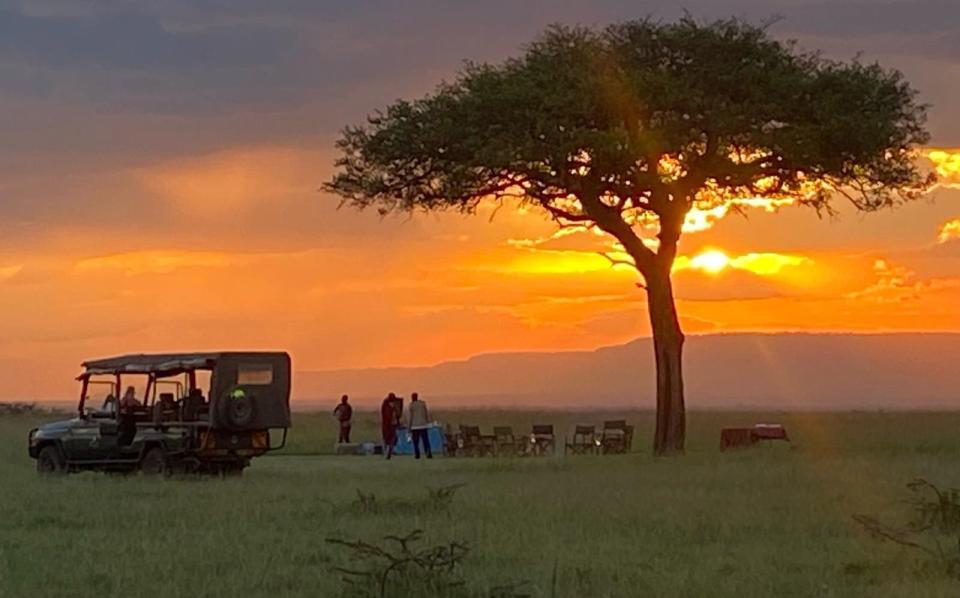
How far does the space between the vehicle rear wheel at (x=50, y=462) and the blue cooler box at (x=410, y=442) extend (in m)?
11.6

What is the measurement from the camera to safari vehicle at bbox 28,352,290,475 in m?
30.6

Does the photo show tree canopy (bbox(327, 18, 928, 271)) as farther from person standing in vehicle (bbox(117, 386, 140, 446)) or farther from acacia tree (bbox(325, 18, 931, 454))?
person standing in vehicle (bbox(117, 386, 140, 446))

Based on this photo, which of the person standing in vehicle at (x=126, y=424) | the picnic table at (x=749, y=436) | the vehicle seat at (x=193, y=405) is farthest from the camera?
the picnic table at (x=749, y=436)

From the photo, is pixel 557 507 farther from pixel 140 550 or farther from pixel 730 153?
pixel 730 153

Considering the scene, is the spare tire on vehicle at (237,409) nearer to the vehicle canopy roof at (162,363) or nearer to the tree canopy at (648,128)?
the vehicle canopy roof at (162,363)

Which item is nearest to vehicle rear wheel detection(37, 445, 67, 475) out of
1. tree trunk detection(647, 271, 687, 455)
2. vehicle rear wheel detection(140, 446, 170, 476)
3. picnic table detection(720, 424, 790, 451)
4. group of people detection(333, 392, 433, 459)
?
vehicle rear wheel detection(140, 446, 170, 476)

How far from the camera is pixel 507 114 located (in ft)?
122

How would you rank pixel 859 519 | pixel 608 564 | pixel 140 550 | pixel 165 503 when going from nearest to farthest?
pixel 608 564 < pixel 140 550 < pixel 859 519 < pixel 165 503

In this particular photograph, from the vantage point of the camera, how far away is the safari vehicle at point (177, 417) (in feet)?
100

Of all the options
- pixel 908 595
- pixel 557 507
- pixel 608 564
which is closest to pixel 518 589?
pixel 608 564

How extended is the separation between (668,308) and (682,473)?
10998 mm

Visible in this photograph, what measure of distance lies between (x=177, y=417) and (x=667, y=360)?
1314cm

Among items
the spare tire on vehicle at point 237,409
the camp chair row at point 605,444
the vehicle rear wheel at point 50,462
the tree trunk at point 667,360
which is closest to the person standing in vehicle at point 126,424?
the vehicle rear wheel at point 50,462

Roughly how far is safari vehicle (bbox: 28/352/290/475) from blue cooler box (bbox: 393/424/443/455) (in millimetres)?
10892
